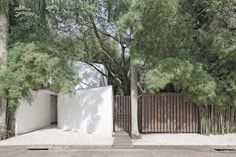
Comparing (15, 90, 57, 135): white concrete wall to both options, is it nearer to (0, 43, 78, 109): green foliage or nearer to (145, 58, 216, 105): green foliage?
(0, 43, 78, 109): green foliage

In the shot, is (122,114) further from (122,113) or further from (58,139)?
(58,139)

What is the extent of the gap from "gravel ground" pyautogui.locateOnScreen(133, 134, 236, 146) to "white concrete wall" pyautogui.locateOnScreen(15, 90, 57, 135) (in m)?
5.70

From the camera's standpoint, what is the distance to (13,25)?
15805 mm

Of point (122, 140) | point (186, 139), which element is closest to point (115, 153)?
point (122, 140)

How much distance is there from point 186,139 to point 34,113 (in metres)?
8.20

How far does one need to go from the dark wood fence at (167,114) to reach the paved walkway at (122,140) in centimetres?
138

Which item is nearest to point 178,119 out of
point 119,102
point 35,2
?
point 119,102

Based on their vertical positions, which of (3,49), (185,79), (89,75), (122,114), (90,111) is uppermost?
(3,49)

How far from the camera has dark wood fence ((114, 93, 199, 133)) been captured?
53.0 feet

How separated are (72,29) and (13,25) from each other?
8.89ft

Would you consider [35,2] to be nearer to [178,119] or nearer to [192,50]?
[192,50]

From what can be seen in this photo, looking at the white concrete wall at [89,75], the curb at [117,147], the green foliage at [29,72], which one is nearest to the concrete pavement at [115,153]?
the curb at [117,147]

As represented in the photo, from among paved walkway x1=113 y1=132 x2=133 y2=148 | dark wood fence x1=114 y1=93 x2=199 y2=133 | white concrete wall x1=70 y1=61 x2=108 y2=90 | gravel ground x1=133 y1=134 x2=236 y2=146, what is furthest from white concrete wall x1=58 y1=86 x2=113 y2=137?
white concrete wall x1=70 y1=61 x2=108 y2=90

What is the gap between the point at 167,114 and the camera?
1628 cm
